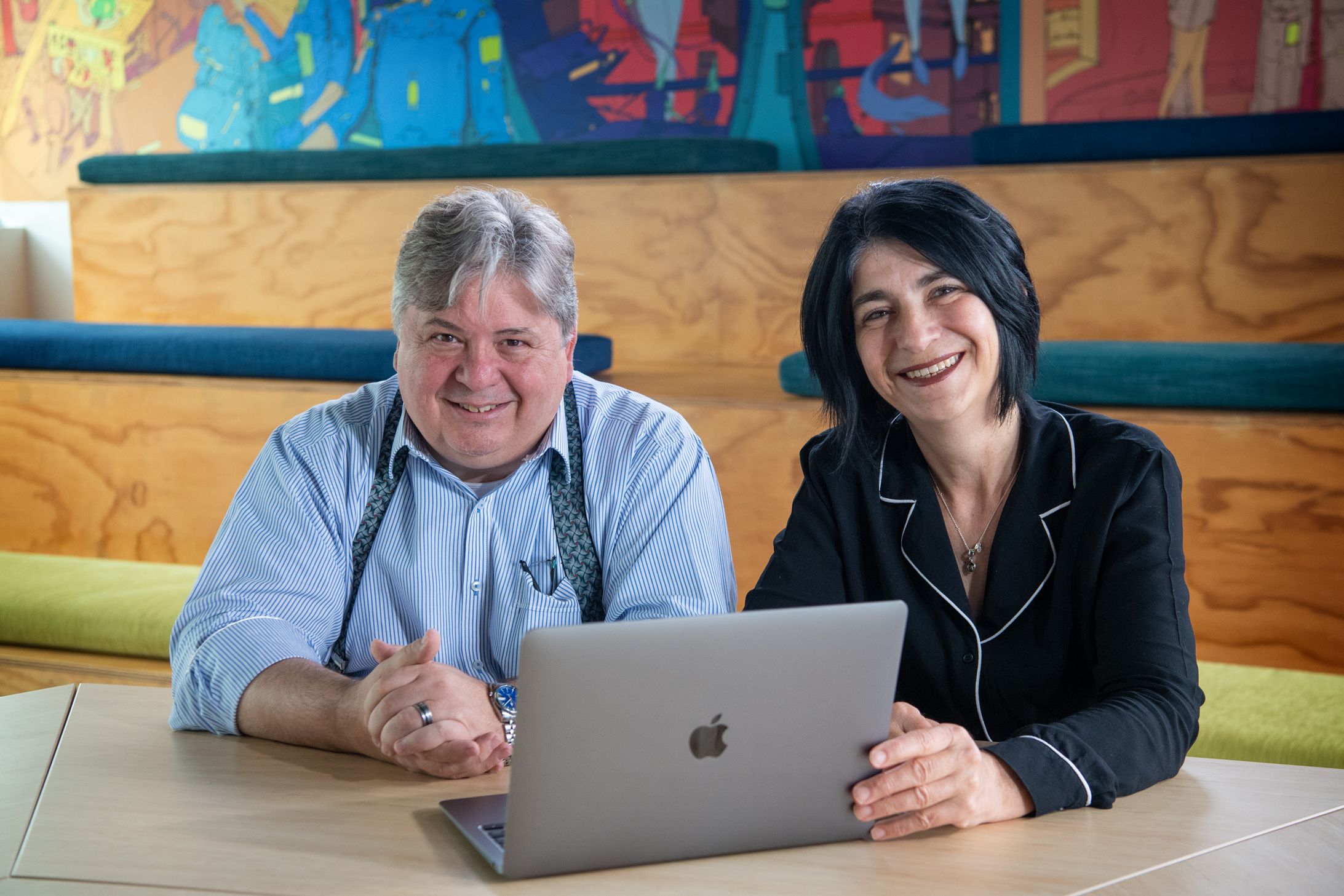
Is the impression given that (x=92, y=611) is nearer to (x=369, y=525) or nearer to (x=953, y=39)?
(x=369, y=525)

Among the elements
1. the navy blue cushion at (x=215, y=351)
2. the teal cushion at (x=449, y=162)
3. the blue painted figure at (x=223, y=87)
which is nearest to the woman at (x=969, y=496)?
the navy blue cushion at (x=215, y=351)

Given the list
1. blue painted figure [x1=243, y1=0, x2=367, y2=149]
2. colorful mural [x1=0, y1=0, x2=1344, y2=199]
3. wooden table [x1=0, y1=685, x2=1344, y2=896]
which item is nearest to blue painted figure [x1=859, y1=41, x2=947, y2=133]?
colorful mural [x1=0, y1=0, x2=1344, y2=199]

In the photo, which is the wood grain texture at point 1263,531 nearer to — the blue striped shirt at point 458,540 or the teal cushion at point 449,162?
Result: the blue striped shirt at point 458,540

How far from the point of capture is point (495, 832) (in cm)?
102

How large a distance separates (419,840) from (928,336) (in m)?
0.85

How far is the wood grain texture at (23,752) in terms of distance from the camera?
1058mm

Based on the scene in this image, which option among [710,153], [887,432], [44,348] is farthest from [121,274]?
[887,432]

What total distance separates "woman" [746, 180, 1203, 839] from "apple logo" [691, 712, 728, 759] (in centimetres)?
53

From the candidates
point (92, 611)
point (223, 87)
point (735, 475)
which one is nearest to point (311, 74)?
point (223, 87)

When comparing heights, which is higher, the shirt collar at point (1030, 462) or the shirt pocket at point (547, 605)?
the shirt collar at point (1030, 462)

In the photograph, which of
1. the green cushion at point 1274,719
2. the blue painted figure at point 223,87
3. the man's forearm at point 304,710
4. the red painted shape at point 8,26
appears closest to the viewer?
the man's forearm at point 304,710

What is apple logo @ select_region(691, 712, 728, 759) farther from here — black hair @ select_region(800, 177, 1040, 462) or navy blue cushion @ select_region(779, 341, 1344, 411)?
navy blue cushion @ select_region(779, 341, 1344, 411)

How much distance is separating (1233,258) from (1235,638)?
3.01 feet

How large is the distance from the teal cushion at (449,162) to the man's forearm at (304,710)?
85.3 inches
